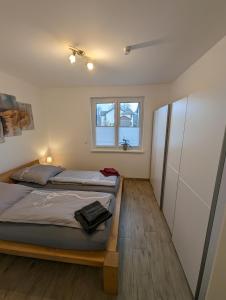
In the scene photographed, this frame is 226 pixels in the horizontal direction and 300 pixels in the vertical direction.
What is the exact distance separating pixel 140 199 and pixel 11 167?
8.15 ft

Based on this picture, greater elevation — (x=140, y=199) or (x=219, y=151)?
(x=219, y=151)

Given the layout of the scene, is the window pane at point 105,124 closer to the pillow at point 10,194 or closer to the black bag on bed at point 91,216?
the pillow at point 10,194

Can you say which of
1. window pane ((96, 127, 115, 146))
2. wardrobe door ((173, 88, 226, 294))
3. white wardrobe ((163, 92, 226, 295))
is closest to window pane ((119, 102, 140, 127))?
window pane ((96, 127, 115, 146))

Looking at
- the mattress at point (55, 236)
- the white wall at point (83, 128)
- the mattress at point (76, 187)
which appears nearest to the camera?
the mattress at point (55, 236)

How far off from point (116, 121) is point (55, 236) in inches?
109

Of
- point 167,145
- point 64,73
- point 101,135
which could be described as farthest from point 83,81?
point 167,145

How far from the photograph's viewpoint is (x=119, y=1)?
105cm

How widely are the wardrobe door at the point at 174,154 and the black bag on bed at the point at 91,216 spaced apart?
36.8 inches

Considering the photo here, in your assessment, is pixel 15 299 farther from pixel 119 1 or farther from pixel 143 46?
pixel 143 46

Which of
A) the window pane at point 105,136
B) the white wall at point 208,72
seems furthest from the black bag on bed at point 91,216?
the window pane at point 105,136

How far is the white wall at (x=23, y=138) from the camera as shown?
2.51 meters

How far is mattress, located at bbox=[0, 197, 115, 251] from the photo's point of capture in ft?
4.46

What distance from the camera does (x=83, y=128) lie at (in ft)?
11.9

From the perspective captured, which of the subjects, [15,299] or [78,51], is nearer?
[15,299]
